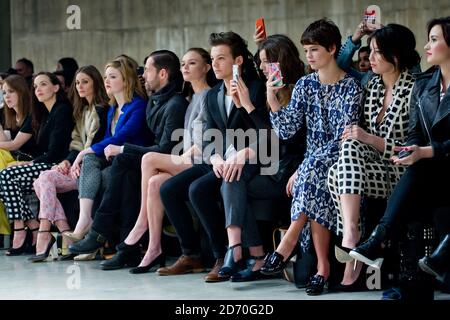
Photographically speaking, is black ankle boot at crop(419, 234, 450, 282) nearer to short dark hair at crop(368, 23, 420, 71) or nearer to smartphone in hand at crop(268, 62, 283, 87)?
short dark hair at crop(368, 23, 420, 71)

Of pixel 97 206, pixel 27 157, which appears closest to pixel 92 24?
pixel 27 157

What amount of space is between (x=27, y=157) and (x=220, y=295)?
3046mm

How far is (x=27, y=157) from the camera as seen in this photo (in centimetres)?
814

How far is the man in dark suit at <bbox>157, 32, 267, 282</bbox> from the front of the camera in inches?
247

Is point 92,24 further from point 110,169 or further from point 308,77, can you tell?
point 308,77

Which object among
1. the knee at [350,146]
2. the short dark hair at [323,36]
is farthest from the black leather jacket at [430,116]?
the short dark hair at [323,36]

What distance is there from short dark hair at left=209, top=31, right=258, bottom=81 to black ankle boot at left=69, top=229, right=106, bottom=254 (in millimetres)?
1557

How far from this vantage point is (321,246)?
5594 mm

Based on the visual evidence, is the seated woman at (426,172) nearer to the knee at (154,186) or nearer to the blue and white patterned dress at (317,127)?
the blue and white patterned dress at (317,127)

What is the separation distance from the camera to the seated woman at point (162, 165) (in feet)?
21.7

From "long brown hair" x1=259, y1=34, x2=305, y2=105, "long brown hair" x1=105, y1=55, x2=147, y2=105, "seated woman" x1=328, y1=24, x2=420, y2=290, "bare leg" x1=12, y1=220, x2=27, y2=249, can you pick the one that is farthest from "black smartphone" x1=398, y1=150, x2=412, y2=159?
"bare leg" x1=12, y1=220, x2=27, y2=249

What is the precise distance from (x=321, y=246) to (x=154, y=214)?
1412 mm

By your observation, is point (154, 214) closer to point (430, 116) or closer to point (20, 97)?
point (430, 116)

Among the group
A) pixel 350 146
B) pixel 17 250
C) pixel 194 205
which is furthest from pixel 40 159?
pixel 350 146
